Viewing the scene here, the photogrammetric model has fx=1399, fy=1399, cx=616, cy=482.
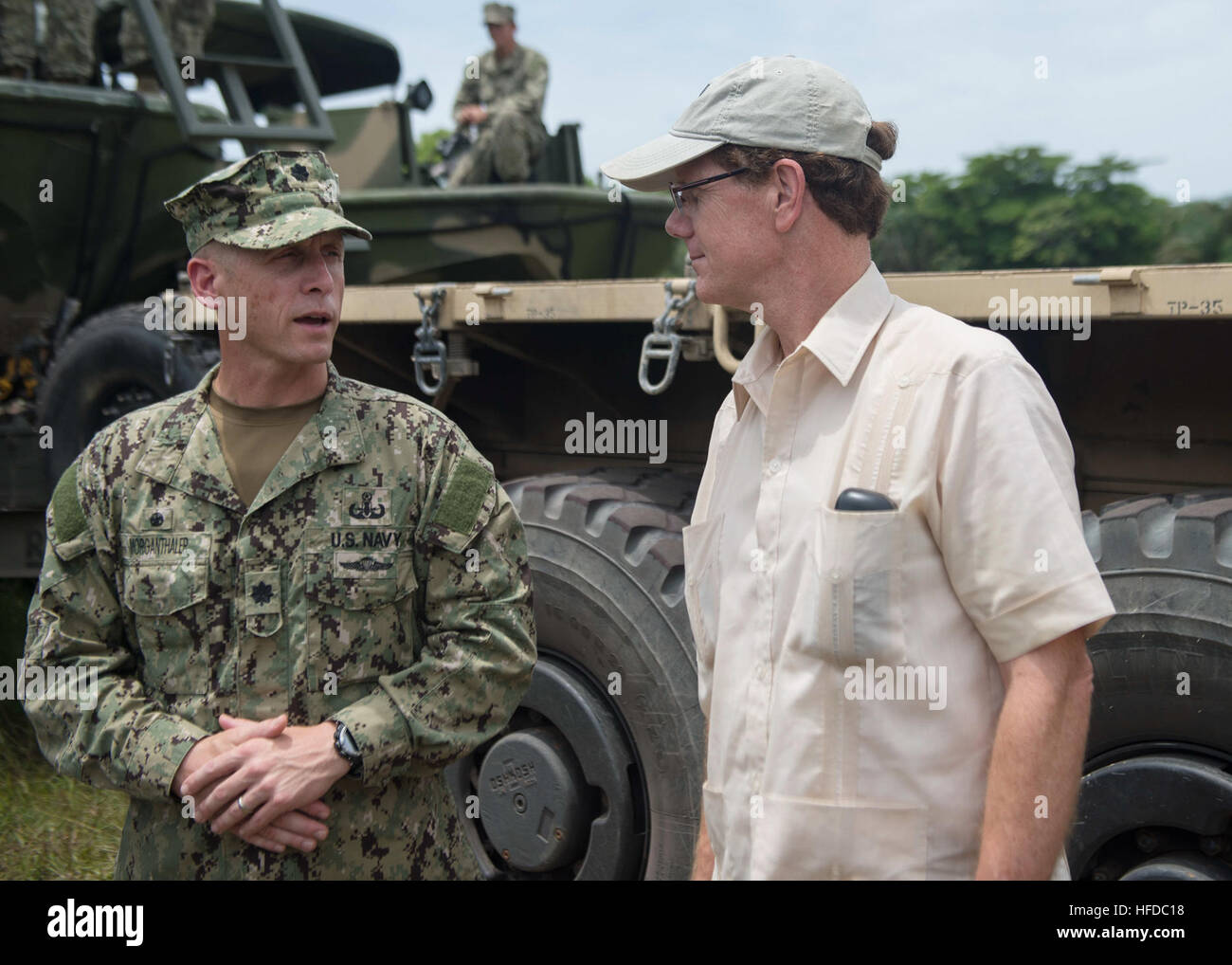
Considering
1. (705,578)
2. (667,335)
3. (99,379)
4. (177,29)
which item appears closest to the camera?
(705,578)

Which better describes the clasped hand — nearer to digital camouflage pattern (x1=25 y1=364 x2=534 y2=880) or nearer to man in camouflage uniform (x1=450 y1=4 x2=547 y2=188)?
digital camouflage pattern (x1=25 y1=364 x2=534 y2=880)

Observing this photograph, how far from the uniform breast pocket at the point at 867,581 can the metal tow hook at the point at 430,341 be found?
6.77 ft

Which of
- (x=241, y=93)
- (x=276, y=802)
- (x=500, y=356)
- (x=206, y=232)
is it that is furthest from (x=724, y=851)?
(x=241, y=93)

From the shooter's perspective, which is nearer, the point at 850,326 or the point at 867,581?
the point at 867,581

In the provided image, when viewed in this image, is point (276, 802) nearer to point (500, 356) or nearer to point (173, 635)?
point (173, 635)

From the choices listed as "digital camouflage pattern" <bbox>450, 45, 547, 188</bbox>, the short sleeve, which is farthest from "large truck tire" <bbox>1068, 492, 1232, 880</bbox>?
"digital camouflage pattern" <bbox>450, 45, 547, 188</bbox>

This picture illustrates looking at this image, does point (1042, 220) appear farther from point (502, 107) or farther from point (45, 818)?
point (45, 818)

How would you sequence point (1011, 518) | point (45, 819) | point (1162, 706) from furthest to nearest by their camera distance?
point (45, 819)
point (1162, 706)
point (1011, 518)

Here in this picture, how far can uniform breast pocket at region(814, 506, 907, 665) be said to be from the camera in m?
1.65

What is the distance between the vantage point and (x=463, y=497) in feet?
7.16

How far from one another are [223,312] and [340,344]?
1.89 metres

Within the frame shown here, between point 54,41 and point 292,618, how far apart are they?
13.8 feet

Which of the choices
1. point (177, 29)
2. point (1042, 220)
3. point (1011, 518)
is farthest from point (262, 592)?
point (1042, 220)
